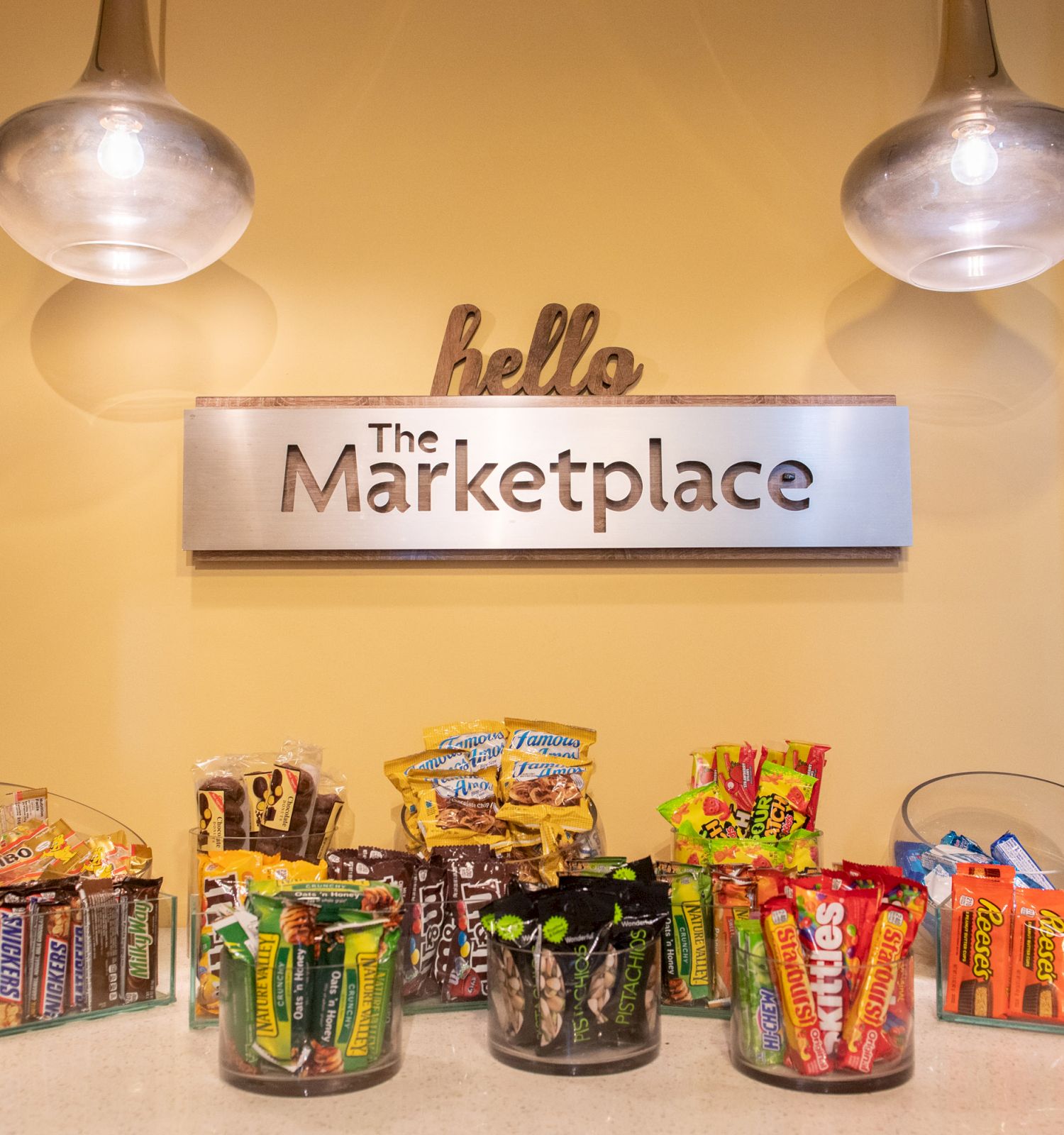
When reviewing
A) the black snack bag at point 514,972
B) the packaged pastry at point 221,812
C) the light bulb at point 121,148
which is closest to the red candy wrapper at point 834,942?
the black snack bag at point 514,972

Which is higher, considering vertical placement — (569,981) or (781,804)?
(781,804)

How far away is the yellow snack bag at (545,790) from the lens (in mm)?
1425

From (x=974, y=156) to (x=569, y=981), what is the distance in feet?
3.85

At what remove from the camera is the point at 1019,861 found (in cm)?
147

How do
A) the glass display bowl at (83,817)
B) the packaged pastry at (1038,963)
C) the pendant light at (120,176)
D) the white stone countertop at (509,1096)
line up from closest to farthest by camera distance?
the white stone countertop at (509,1096) → the packaged pastry at (1038,963) → the pendant light at (120,176) → the glass display bowl at (83,817)

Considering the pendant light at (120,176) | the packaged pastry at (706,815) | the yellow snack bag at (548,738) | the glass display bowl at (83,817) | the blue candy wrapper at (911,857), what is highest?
the pendant light at (120,176)

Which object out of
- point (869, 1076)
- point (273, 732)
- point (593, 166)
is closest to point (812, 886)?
point (869, 1076)

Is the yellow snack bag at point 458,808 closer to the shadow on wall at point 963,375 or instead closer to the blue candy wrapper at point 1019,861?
the blue candy wrapper at point 1019,861

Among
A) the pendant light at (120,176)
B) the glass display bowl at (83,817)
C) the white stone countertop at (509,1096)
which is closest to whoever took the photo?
→ the white stone countertop at (509,1096)

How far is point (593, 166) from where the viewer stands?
1.82 metres

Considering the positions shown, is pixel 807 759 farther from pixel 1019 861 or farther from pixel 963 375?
pixel 963 375

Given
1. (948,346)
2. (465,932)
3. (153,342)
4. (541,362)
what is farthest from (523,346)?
(465,932)

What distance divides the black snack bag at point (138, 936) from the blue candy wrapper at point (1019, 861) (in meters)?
1.15

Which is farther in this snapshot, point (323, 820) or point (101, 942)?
point (323, 820)
